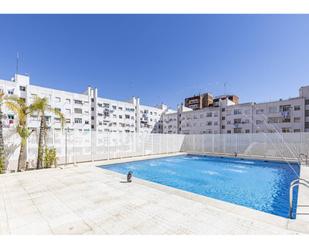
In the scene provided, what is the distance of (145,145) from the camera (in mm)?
17328

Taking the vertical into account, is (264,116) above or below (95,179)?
above

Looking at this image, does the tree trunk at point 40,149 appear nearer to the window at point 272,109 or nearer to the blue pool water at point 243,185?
the blue pool water at point 243,185

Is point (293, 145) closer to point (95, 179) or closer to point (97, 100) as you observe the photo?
point (95, 179)

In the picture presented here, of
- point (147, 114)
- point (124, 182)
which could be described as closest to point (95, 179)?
point (124, 182)

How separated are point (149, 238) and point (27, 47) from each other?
14082 millimetres

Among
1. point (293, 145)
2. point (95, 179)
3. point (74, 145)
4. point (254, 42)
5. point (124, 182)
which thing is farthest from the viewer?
point (293, 145)

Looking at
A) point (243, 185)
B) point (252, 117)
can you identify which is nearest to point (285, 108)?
point (252, 117)

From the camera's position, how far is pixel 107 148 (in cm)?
1409

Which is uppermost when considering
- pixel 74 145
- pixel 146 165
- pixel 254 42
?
pixel 254 42

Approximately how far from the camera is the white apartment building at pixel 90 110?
3169 centimetres

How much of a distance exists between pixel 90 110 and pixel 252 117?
38.7m

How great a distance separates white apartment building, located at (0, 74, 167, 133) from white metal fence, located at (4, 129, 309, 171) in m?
17.4

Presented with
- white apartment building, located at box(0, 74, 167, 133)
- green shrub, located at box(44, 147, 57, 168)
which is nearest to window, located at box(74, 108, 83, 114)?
white apartment building, located at box(0, 74, 167, 133)

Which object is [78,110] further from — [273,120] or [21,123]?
[273,120]
